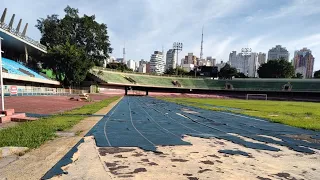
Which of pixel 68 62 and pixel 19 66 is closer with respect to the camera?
pixel 19 66

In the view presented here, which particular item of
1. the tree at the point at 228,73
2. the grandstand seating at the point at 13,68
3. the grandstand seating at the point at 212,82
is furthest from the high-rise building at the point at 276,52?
the grandstand seating at the point at 13,68

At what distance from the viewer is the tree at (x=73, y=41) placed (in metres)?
54.7

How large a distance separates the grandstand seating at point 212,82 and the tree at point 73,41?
8.64 m

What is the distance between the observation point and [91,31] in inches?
2491

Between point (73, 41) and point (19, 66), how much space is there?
22538 millimetres

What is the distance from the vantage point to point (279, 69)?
103875 millimetres

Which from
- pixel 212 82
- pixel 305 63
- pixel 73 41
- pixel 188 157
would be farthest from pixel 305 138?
pixel 305 63

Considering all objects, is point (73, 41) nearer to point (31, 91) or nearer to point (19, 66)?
point (19, 66)

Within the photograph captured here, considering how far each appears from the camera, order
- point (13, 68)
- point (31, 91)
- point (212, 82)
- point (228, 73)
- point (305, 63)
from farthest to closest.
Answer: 1. point (305, 63)
2. point (228, 73)
3. point (212, 82)
4. point (13, 68)
5. point (31, 91)

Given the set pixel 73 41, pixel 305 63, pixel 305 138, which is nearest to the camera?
pixel 305 138

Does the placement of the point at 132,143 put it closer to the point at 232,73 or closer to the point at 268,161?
the point at 268,161

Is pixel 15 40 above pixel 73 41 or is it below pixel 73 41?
below

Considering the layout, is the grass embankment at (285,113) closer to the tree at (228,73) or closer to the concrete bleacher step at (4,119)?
the concrete bleacher step at (4,119)

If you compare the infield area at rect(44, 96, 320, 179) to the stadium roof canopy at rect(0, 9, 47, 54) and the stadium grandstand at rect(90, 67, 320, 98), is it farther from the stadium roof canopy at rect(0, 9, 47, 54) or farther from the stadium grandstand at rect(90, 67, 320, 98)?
the stadium grandstand at rect(90, 67, 320, 98)
